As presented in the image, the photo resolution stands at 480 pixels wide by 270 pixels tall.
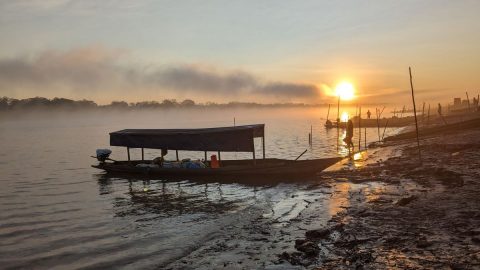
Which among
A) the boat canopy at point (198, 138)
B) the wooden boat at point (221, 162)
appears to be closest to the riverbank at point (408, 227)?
the wooden boat at point (221, 162)

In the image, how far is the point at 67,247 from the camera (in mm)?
11984

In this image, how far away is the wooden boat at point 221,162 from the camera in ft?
72.6

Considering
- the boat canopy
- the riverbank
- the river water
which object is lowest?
the river water

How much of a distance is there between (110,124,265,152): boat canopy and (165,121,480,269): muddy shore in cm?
627

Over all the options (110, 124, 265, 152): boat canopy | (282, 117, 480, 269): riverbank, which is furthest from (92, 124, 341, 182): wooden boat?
(282, 117, 480, 269): riverbank

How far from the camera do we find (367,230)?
418 inches

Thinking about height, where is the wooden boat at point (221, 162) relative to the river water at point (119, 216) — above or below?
above

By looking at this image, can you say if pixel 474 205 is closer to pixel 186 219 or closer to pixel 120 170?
pixel 186 219

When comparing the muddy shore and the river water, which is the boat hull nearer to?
the river water

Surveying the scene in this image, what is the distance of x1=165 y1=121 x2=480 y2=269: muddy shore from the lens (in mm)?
8570

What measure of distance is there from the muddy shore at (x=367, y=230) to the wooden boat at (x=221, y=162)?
385 cm

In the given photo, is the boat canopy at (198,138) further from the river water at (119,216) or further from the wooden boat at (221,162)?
the river water at (119,216)

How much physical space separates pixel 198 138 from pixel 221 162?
2.80m

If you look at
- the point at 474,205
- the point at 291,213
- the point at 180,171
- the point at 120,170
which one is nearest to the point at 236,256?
the point at 291,213
